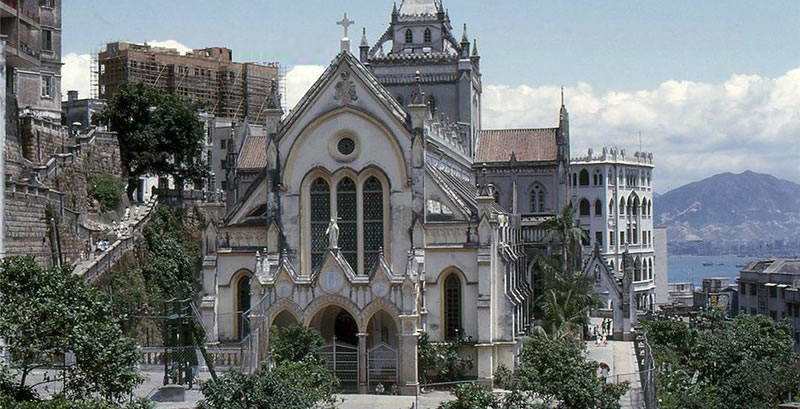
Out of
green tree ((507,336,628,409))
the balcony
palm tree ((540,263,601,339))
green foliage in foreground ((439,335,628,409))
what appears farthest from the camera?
palm tree ((540,263,601,339))

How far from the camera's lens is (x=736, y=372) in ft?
159

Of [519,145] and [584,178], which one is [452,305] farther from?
[584,178]

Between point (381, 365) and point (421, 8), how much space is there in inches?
1430

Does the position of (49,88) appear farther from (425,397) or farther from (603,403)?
(603,403)

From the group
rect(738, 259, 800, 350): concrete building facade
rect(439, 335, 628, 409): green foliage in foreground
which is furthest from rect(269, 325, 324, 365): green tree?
rect(738, 259, 800, 350): concrete building facade

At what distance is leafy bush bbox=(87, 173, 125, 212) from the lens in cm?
7206

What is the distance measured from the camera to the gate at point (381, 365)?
54719 mm

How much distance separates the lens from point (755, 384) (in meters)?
47.8

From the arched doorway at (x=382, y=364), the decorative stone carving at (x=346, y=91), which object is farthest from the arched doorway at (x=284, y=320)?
the decorative stone carving at (x=346, y=91)

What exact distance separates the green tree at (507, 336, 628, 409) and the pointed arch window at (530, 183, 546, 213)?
136 ft

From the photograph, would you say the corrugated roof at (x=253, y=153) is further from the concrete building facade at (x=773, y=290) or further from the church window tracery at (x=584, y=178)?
the church window tracery at (x=584, y=178)

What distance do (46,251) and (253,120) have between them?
59176 mm

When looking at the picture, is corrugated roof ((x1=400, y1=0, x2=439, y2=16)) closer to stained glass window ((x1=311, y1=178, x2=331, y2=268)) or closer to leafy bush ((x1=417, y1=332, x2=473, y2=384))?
stained glass window ((x1=311, y1=178, x2=331, y2=268))

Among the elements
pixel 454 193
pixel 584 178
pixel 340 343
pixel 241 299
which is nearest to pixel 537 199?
pixel 454 193
